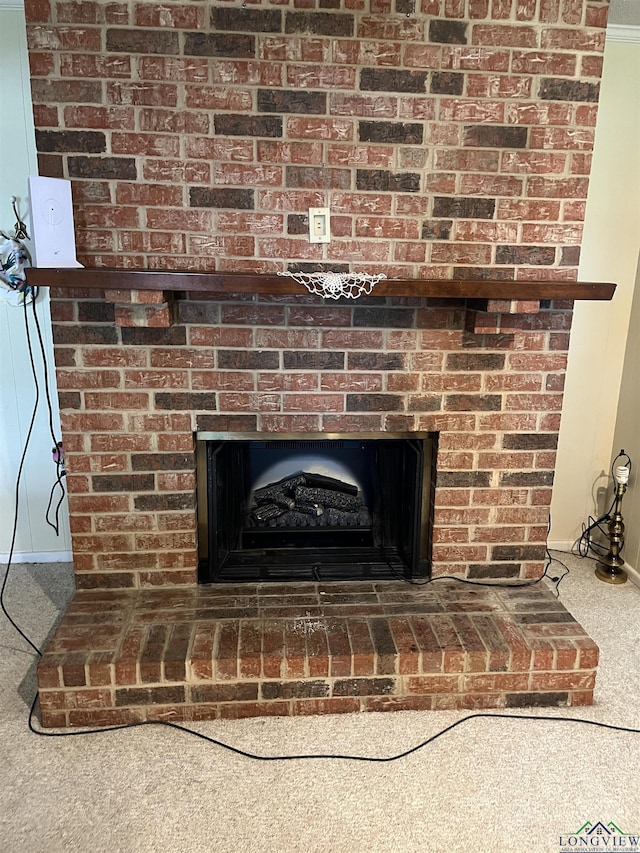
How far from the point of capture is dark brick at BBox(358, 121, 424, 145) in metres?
1.92

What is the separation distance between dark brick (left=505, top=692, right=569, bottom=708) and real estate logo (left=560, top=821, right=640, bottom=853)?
1.39 feet

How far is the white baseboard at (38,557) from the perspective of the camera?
273 cm

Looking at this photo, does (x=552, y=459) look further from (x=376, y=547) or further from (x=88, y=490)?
(x=88, y=490)

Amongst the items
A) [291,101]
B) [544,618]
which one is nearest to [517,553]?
[544,618]

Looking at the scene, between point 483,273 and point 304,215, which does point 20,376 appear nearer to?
point 304,215

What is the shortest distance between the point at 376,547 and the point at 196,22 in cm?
183

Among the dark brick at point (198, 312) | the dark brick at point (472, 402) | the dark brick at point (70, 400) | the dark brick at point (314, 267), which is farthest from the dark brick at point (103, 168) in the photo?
the dark brick at point (472, 402)

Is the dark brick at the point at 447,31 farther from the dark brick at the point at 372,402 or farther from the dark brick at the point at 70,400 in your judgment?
the dark brick at the point at 70,400

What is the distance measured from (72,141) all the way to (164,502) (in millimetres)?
1160

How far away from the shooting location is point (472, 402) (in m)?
2.17

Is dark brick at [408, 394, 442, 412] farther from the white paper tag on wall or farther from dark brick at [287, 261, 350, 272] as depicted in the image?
the white paper tag on wall

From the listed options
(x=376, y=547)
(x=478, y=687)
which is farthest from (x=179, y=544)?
(x=478, y=687)

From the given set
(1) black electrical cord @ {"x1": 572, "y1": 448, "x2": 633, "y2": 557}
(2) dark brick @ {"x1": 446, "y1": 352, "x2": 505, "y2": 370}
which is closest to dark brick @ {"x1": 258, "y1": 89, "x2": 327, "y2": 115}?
(2) dark brick @ {"x1": 446, "y1": 352, "x2": 505, "y2": 370}

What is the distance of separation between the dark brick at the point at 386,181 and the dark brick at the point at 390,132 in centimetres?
9
